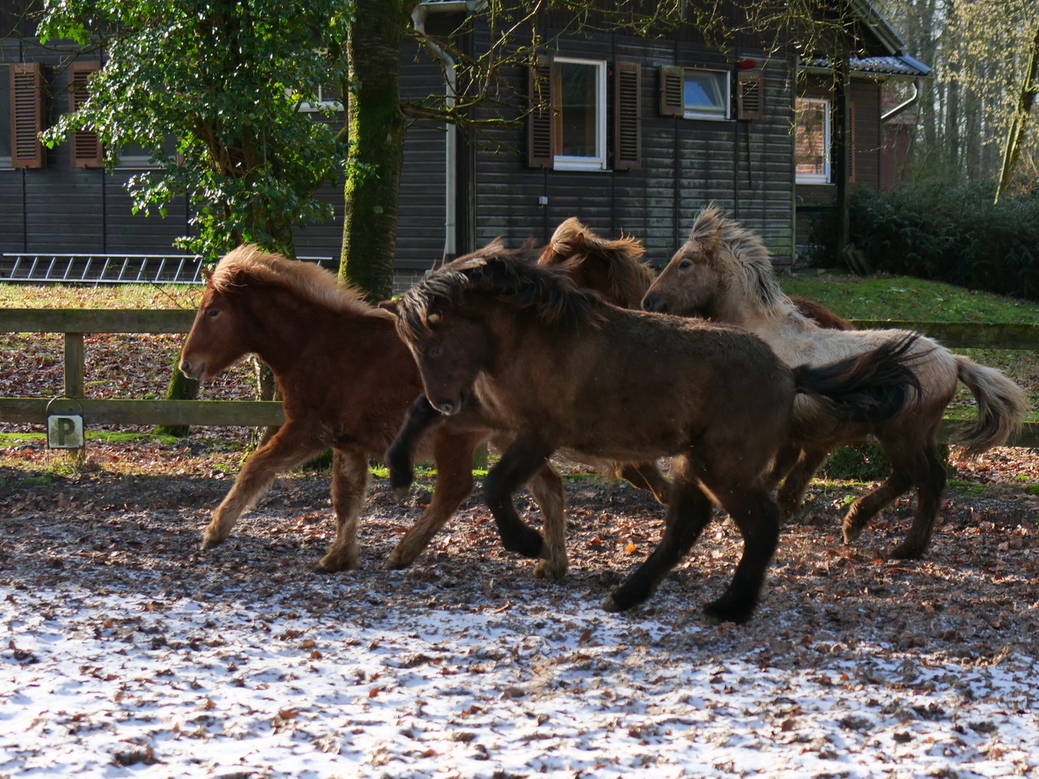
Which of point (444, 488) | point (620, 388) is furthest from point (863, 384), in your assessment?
point (444, 488)

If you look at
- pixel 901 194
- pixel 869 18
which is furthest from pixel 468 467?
pixel 901 194

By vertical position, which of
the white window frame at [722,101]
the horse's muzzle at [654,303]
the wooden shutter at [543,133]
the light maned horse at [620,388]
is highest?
the white window frame at [722,101]

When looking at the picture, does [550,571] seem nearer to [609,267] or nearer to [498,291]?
[498,291]

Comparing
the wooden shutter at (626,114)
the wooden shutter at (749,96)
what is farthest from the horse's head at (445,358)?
the wooden shutter at (749,96)

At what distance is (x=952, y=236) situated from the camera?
24.5 meters

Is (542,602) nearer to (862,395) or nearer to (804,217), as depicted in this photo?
(862,395)

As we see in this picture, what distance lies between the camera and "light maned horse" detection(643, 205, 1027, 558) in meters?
6.96

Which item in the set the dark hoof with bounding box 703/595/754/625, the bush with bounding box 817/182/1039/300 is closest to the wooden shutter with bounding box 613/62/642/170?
the bush with bounding box 817/182/1039/300

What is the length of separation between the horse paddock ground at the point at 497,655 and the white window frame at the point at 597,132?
1391cm

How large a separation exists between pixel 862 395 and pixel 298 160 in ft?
18.5

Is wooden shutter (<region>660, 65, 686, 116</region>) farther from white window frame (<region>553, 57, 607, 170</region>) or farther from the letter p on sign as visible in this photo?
the letter p on sign

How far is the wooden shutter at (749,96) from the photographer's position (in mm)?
22594

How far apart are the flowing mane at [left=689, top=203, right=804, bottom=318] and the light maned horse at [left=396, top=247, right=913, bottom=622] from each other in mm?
1917

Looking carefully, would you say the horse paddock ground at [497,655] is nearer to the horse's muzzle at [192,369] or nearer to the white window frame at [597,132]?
the horse's muzzle at [192,369]
